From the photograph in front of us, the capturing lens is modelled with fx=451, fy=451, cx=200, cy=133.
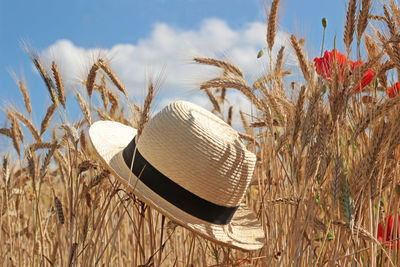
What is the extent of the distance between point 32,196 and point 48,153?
829 millimetres

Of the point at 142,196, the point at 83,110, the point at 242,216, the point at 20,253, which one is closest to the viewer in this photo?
the point at 142,196

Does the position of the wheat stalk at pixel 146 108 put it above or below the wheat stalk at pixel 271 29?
below

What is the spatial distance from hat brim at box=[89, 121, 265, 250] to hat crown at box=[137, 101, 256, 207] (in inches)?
3.5

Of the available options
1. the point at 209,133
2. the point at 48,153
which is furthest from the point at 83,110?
the point at 209,133

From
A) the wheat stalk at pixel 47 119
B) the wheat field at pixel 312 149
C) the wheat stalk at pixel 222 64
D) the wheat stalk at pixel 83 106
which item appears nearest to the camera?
the wheat field at pixel 312 149

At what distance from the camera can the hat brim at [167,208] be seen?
4.82 ft

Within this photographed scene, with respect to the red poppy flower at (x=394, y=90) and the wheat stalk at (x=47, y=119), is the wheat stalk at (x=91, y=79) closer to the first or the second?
the wheat stalk at (x=47, y=119)

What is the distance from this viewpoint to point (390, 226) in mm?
1607

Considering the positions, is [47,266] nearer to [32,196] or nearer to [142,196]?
[32,196]

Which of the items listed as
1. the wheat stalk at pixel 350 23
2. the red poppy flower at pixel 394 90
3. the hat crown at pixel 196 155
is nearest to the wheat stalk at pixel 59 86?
the hat crown at pixel 196 155

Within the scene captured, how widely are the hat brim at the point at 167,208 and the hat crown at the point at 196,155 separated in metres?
0.09

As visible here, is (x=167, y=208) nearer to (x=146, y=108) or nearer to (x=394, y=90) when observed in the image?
(x=146, y=108)

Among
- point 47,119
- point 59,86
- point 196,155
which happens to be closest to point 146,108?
point 196,155

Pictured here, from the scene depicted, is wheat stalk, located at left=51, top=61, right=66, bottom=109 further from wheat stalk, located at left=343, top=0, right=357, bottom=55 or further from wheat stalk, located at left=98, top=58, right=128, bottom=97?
wheat stalk, located at left=343, top=0, right=357, bottom=55
